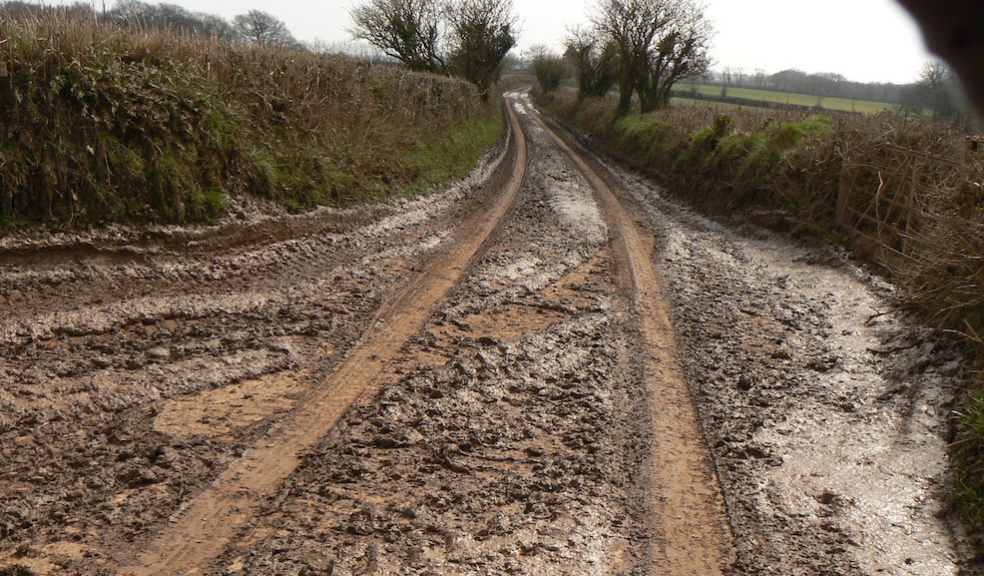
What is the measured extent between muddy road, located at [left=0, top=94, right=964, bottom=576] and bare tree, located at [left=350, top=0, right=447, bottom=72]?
2786cm

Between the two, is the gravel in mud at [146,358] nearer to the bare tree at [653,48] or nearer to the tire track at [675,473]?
the tire track at [675,473]

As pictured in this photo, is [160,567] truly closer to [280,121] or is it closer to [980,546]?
[980,546]

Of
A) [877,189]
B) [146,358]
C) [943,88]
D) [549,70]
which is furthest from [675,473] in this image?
[549,70]

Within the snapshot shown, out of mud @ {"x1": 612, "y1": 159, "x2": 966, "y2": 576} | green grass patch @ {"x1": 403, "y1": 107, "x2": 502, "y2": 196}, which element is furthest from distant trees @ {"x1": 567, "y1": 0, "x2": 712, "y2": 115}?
mud @ {"x1": 612, "y1": 159, "x2": 966, "y2": 576}

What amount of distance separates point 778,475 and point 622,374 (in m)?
1.67

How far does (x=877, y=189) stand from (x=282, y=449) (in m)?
A: 9.64

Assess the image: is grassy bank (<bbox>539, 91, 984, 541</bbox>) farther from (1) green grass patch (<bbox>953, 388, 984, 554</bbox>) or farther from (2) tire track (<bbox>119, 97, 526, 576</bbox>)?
(2) tire track (<bbox>119, 97, 526, 576</bbox>)

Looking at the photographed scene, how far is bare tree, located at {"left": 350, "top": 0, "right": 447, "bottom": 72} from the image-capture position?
3403cm

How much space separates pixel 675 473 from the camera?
15.1 ft

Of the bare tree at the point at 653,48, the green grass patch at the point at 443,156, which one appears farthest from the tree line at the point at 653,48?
the green grass patch at the point at 443,156

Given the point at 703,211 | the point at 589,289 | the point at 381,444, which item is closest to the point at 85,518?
the point at 381,444

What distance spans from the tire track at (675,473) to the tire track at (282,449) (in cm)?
225

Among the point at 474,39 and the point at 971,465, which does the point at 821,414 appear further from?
the point at 474,39

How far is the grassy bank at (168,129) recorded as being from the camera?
664 centimetres
